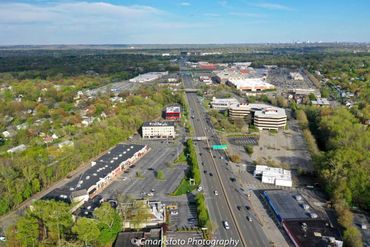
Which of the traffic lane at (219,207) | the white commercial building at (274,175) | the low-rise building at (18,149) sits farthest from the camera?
the low-rise building at (18,149)

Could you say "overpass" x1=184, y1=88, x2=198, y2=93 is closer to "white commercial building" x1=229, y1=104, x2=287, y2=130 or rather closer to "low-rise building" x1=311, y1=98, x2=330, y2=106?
Answer: "low-rise building" x1=311, y1=98, x2=330, y2=106

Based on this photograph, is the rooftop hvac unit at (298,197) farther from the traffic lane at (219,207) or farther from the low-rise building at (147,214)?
the low-rise building at (147,214)

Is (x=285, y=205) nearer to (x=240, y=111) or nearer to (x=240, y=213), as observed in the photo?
(x=240, y=213)

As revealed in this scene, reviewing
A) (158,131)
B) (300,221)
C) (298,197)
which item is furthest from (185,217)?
(158,131)

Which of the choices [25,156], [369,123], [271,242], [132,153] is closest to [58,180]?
[25,156]

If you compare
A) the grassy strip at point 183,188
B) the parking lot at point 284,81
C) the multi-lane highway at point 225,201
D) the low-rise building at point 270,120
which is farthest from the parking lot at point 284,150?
the parking lot at point 284,81

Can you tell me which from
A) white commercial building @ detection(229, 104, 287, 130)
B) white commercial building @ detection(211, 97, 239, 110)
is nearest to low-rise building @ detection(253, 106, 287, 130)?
white commercial building @ detection(229, 104, 287, 130)

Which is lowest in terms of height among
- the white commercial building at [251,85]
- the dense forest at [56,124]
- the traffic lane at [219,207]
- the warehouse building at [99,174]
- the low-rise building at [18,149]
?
the traffic lane at [219,207]
